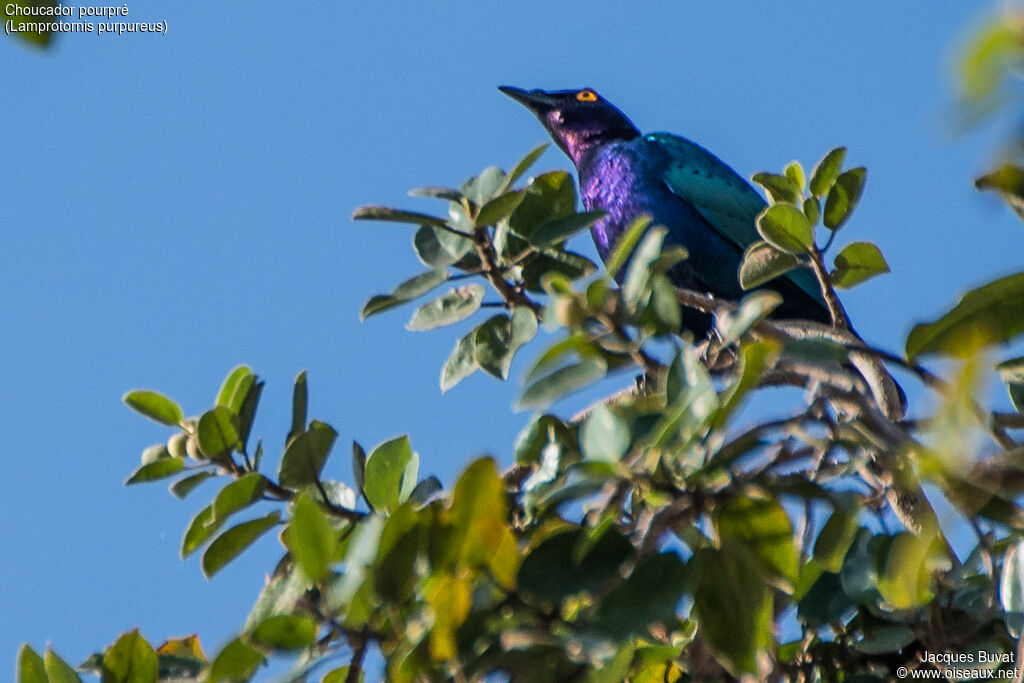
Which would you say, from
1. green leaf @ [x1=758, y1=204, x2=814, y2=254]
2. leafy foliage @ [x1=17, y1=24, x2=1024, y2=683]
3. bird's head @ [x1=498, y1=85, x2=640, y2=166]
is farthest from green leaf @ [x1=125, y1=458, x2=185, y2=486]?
bird's head @ [x1=498, y1=85, x2=640, y2=166]

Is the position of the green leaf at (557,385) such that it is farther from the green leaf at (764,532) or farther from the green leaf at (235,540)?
the green leaf at (235,540)

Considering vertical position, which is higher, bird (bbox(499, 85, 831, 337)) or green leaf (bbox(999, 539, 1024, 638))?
bird (bbox(499, 85, 831, 337))

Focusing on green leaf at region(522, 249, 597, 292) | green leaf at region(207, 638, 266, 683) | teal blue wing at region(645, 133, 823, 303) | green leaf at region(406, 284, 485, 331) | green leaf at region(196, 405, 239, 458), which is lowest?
green leaf at region(207, 638, 266, 683)

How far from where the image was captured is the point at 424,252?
2.38 meters

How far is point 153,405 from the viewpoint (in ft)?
7.56

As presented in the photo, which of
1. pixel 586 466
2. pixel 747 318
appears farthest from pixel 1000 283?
pixel 586 466

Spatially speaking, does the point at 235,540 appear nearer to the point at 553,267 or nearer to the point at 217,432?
the point at 217,432

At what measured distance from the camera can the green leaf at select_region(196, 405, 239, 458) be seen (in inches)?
84.0

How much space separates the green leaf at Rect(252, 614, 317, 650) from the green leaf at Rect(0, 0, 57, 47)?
1010 millimetres

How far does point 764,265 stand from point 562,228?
46 cm

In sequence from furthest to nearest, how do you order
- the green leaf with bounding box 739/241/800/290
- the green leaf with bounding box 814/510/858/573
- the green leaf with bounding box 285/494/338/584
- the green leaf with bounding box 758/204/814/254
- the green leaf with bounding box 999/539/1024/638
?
the green leaf with bounding box 739/241/800/290 < the green leaf with bounding box 758/204/814/254 < the green leaf with bounding box 999/539/1024/638 < the green leaf with bounding box 814/510/858/573 < the green leaf with bounding box 285/494/338/584

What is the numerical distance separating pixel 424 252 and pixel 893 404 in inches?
40.9

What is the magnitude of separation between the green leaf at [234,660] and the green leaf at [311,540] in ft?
0.52

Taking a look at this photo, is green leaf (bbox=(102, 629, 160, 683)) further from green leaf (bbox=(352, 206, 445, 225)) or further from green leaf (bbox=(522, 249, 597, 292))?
green leaf (bbox=(522, 249, 597, 292))
